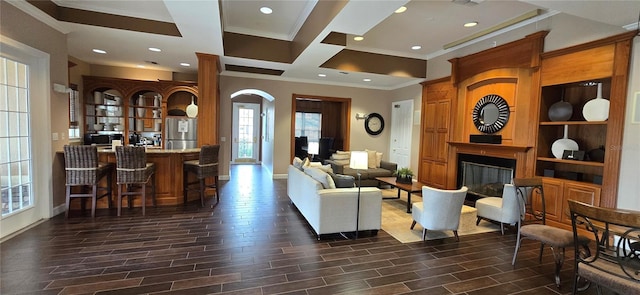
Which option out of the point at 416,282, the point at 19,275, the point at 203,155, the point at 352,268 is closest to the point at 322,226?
the point at 352,268

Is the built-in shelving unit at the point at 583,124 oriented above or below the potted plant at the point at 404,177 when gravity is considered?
above

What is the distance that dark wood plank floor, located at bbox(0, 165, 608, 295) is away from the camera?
Result: 2432 mm

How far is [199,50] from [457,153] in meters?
5.51

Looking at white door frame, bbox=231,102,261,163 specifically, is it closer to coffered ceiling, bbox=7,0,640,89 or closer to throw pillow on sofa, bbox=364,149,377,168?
coffered ceiling, bbox=7,0,640,89

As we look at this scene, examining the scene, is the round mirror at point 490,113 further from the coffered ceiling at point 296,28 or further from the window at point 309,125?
the window at point 309,125

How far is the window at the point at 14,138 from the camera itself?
3355 millimetres

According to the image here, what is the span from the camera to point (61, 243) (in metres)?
3.16

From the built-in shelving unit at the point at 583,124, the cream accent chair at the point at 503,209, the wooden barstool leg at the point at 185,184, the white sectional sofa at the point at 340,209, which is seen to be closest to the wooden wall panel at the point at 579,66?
the built-in shelving unit at the point at 583,124

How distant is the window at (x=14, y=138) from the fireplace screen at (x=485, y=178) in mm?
7174

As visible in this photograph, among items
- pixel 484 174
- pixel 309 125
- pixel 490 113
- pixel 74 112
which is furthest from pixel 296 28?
pixel 309 125

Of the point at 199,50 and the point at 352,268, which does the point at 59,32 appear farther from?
the point at 352,268

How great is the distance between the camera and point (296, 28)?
505 cm

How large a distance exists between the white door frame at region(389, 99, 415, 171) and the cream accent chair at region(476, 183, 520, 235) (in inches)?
133

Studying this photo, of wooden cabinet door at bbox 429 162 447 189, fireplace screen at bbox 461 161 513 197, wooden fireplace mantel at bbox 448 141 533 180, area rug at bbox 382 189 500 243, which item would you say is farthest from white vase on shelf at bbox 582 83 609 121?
wooden cabinet door at bbox 429 162 447 189
